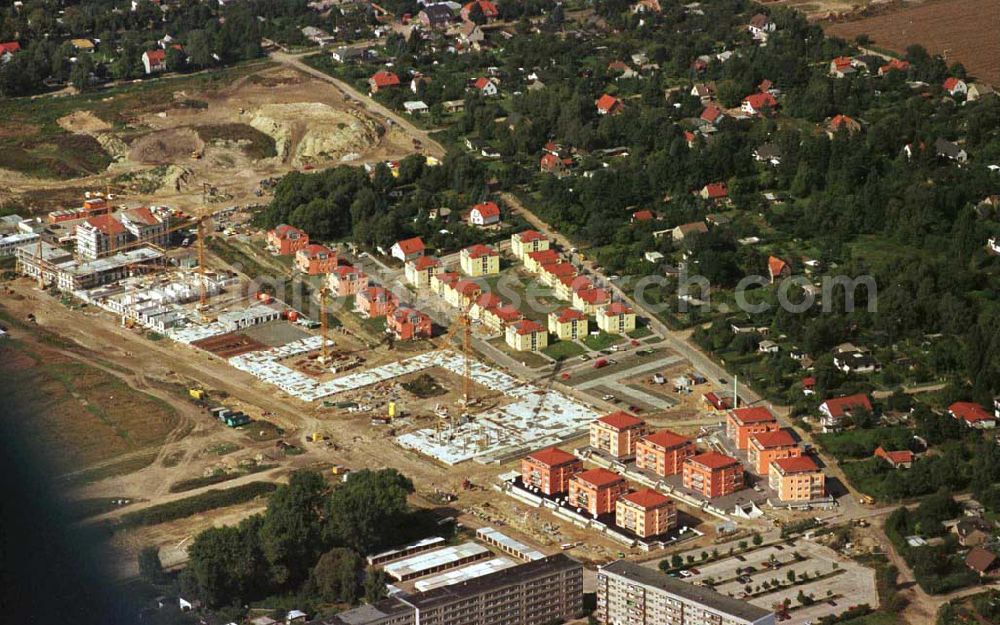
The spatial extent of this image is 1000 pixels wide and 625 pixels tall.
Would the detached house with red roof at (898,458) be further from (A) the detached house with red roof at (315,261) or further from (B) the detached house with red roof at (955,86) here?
(B) the detached house with red roof at (955,86)

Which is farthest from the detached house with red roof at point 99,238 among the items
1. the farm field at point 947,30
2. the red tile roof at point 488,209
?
the farm field at point 947,30

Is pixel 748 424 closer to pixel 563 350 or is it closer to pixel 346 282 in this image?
pixel 563 350

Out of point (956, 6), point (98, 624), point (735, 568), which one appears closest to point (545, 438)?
point (735, 568)

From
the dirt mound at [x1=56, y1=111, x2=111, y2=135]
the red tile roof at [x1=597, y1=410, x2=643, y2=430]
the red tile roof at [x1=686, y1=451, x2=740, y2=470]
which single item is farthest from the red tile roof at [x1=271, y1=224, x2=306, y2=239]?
the red tile roof at [x1=686, y1=451, x2=740, y2=470]

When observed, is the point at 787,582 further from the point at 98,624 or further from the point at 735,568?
the point at 98,624

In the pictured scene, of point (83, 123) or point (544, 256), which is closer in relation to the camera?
point (544, 256)

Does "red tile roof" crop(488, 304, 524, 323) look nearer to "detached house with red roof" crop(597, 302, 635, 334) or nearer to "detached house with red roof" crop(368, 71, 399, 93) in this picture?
"detached house with red roof" crop(597, 302, 635, 334)

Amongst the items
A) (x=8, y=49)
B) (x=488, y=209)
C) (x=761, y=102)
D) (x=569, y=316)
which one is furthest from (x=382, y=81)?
(x=569, y=316)
